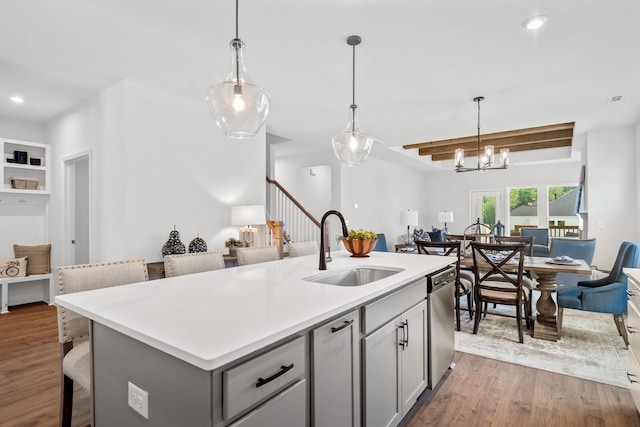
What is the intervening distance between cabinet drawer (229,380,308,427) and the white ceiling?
7.25 feet

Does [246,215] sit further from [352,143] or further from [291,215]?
[291,215]

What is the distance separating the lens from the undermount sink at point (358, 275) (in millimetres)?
2238

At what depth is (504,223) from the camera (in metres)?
9.54

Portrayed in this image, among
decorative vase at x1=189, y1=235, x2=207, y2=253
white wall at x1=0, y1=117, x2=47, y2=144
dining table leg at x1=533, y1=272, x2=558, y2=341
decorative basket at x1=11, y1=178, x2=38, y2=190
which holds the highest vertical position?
white wall at x1=0, y1=117, x2=47, y2=144

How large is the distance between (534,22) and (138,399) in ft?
10.3

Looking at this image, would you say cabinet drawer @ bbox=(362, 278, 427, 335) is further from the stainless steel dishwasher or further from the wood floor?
the wood floor

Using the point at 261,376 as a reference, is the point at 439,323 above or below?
below

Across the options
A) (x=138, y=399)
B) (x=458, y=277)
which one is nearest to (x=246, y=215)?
(x=458, y=277)

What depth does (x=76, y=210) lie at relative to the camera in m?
4.85

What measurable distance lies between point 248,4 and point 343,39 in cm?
77

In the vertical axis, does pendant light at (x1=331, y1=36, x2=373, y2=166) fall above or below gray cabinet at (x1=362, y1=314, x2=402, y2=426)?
above

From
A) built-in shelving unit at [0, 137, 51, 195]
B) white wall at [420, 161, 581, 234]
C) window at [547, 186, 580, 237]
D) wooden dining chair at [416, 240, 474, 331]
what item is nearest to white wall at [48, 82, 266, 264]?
built-in shelving unit at [0, 137, 51, 195]

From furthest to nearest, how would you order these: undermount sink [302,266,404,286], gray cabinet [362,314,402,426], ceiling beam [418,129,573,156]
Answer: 1. ceiling beam [418,129,573,156]
2. undermount sink [302,266,404,286]
3. gray cabinet [362,314,402,426]

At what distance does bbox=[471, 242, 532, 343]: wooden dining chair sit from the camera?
10.8 feet
